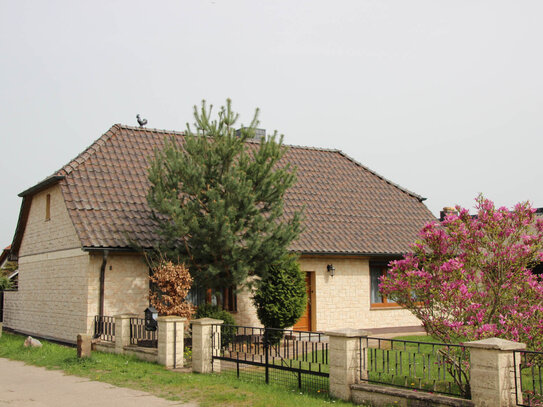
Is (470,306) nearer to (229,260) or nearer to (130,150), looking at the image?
(229,260)

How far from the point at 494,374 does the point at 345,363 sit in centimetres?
254

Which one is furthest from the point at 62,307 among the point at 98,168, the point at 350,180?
the point at 350,180

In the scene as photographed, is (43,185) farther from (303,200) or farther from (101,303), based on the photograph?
(303,200)

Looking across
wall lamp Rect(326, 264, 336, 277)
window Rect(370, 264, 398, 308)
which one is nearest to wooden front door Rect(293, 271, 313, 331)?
wall lamp Rect(326, 264, 336, 277)

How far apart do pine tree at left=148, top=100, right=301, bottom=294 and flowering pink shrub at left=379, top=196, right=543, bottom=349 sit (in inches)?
220

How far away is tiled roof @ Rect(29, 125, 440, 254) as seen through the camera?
690 inches

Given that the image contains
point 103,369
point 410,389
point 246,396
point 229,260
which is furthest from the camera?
point 229,260

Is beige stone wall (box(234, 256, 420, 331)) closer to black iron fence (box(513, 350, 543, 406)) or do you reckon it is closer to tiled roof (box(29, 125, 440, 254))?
tiled roof (box(29, 125, 440, 254))

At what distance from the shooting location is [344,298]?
803 inches

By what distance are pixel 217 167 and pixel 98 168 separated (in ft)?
16.1

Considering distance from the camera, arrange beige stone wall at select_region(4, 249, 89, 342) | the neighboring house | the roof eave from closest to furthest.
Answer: the neighboring house < beige stone wall at select_region(4, 249, 89, 342) < the roof eave

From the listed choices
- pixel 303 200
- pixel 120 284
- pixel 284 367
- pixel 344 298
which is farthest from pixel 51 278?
pixel 284 367

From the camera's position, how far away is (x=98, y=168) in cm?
1923

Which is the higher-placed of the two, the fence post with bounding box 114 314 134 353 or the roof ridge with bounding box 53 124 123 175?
the roof ridge with bounding box 53 124 123 175
